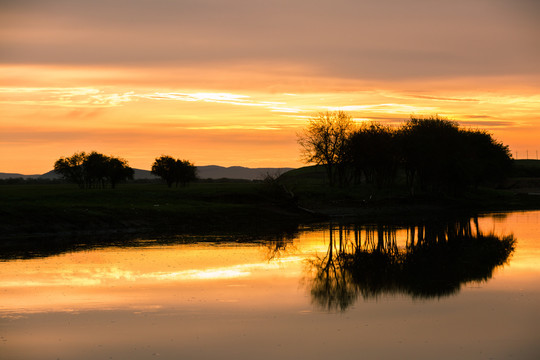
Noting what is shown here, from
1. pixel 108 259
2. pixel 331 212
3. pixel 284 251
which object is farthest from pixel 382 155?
pixel 108 259

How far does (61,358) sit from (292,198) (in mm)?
71382

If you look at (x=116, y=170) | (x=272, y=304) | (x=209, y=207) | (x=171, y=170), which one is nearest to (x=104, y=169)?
(x=116, y=170)

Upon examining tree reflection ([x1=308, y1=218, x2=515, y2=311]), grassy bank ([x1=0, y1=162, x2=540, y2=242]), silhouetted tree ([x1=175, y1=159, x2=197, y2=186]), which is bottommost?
tree reflection ([x1=308, y1=218, x2=515, y2=311])

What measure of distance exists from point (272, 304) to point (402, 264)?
13.3m

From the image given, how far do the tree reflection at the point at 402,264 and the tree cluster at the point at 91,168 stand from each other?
8663cm

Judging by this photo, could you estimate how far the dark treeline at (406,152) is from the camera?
364ft

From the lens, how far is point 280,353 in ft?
59.7

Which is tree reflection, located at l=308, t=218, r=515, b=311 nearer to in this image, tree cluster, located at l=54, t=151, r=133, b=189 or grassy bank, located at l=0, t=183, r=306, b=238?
grassy bank, located at l=0, t=183, r=306, b=238

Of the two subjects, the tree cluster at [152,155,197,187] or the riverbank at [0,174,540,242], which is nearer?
the riverbank at [0,174,540,242]

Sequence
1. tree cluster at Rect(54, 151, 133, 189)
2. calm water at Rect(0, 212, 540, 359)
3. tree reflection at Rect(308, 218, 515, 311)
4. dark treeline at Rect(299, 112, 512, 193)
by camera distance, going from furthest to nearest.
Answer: tree cluster at Rect(54, 151, 133, 189) < dark treeline at Rect(299, 112, 512, 193) < tree reflection at Rect(308, 218, 515, 311) < calm water at Rect(0, 212, 540, 359)

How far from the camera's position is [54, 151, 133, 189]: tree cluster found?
137 m

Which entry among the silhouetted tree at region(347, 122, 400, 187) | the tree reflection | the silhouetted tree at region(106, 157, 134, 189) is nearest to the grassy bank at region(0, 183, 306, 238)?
the tree reflection

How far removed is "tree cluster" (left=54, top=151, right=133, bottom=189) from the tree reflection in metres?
86.6

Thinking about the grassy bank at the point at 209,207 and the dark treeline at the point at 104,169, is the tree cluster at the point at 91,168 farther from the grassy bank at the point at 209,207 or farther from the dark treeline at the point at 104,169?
the grassy bank at the point at 209,207
